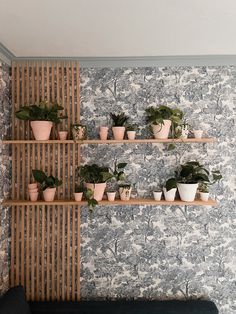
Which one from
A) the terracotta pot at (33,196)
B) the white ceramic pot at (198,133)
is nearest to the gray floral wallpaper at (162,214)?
the white ceramic pot at (198,133)

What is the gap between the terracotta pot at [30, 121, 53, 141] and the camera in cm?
236

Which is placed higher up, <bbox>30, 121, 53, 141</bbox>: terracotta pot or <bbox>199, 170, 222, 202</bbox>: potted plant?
<bbox>30, 121, 53, 141</bbox>: terracotta pot

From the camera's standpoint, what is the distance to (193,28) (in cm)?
194

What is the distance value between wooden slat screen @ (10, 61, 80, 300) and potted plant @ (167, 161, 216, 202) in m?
0.99

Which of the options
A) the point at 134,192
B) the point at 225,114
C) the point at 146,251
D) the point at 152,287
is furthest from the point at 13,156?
the point at 225,114

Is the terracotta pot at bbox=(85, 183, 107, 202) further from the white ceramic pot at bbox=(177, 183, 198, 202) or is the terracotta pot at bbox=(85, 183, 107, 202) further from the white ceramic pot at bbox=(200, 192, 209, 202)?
the white ceramic pot at bbox=(200, 192, 209, 202)

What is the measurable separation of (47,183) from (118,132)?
80 cm

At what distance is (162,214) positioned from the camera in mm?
2592

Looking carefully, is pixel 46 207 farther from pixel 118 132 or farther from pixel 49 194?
pixel 118 132

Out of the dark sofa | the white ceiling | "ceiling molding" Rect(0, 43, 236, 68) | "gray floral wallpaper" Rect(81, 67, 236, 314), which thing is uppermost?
the white ceiling

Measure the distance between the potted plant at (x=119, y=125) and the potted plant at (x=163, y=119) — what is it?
0.82ft

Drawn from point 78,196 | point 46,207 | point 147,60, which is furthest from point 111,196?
point 147,60

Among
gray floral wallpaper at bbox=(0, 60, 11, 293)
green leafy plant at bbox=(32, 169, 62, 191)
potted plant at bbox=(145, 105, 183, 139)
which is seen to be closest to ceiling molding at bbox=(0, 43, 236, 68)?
gray floral wallpaper at bbox=(0, 60, 11, 293)

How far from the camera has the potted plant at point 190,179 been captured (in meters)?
2.39
